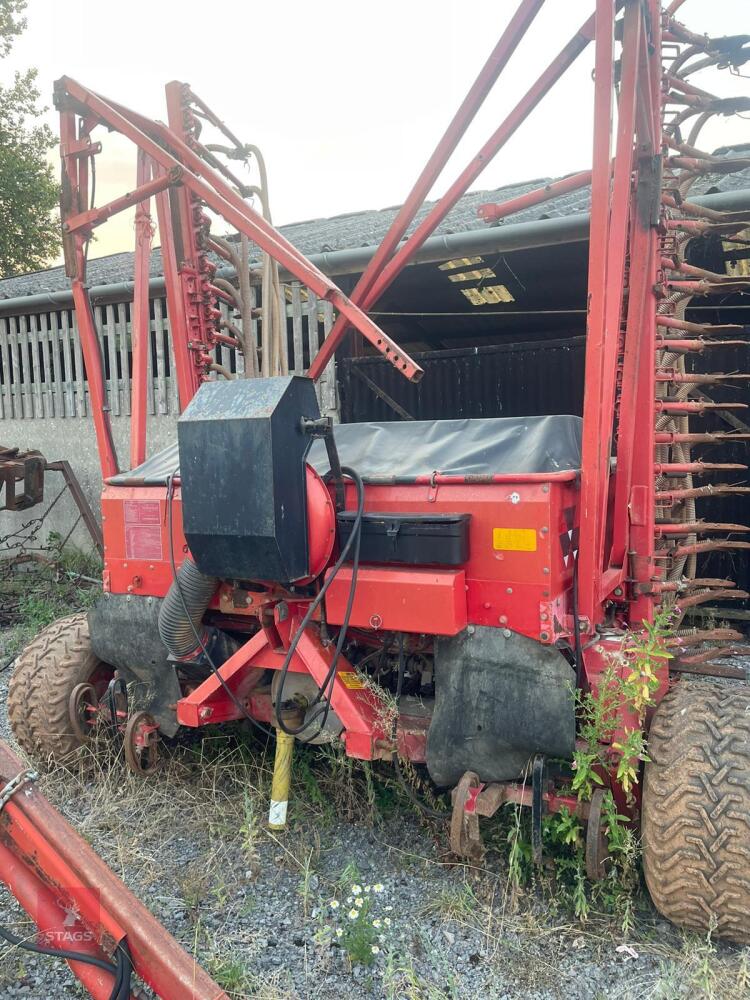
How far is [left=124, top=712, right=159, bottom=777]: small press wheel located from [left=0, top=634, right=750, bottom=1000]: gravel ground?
10cm

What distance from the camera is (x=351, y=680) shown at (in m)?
2.76

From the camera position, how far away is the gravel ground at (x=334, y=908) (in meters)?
2.16

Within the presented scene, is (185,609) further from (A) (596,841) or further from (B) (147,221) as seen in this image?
(B) (147,221)

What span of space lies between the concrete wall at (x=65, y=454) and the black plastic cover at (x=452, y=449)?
4804mm

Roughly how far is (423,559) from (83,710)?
6.38 ft

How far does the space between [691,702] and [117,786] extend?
2.43 m

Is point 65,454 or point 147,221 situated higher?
point 147,221

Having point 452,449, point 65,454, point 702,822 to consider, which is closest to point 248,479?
point 452,449

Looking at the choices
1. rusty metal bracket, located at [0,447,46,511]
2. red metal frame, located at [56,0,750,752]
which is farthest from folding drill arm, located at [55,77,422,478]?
rusty metal bracket, located at [0,447,46,511]

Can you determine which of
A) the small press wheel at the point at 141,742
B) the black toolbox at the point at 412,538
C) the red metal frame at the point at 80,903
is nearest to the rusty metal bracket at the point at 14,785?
the red metal frame at the point at 80,903

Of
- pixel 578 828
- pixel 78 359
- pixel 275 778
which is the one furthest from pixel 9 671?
pixel 578 828

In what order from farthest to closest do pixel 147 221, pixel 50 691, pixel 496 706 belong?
pixel 147 221 < pixel 50 691 < pixel 496 706

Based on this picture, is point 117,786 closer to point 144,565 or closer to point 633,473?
point 144,565

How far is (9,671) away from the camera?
209 inches
